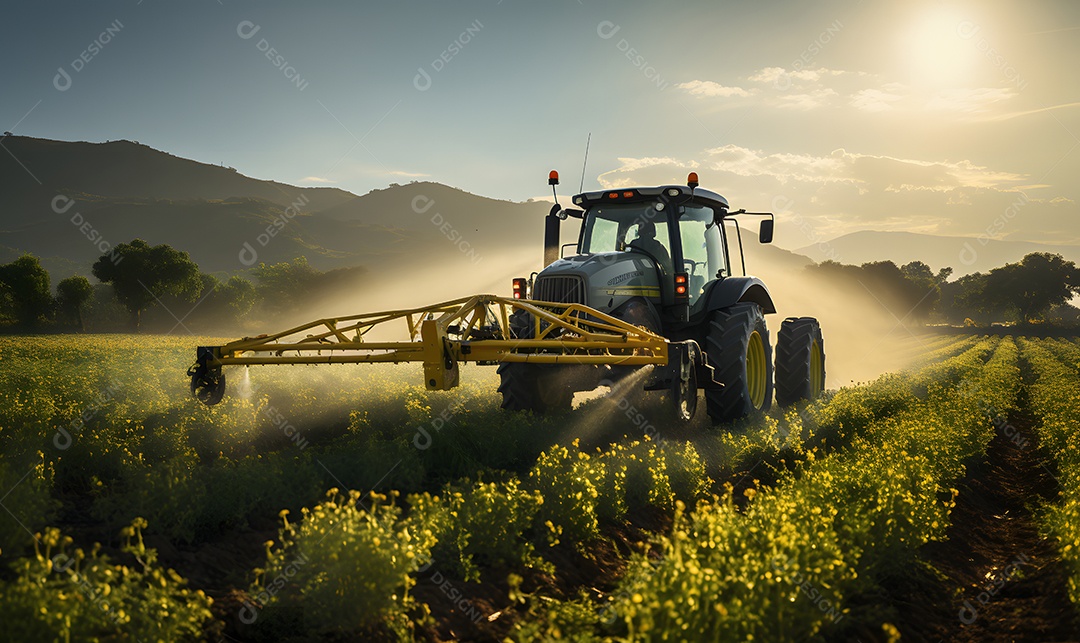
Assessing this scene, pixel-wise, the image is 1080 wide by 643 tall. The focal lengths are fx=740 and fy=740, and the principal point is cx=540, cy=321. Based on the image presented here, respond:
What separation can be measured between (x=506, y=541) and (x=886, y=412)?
30.8ft

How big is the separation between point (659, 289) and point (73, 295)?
197 feet

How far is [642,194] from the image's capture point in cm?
980

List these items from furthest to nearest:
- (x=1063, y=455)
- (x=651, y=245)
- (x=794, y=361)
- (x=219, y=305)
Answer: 1. (x=219, y=305)
2. (x=794, y=361)
3. (x=651, y=245)
4. (x=1063, y=455)

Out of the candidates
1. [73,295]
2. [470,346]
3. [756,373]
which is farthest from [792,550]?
[73,295]

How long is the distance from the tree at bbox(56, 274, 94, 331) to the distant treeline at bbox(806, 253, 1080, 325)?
6677 cm

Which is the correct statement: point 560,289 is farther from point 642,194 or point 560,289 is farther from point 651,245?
point 642,194

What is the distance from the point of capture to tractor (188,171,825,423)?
7.26 meters

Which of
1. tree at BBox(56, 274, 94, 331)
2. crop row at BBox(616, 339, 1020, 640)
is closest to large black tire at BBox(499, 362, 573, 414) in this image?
crop row at BBox(616, 339, 1020, 640)

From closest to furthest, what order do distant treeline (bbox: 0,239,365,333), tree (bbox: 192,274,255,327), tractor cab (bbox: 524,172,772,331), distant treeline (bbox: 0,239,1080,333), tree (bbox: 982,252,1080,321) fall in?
tractor cab (bbox: 524,172,772,331) < distant treeline (bbox: 0,239,365,333) < distant treeline (bbox: 0,239,1080,333) < tree (bbox: 192,274,255,327) < tree (bbox: 982,252,1080,321)

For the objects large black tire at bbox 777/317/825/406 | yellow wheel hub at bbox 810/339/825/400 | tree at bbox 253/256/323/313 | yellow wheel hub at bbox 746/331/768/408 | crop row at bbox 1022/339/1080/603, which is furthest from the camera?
tree at bbox 253/256/323/313

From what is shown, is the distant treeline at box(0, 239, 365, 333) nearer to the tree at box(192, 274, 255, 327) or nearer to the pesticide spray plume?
the tree at box(192, 274, 255, 327)

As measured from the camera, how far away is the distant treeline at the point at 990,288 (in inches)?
3189

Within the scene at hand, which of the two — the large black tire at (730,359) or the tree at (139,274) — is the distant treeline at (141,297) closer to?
the tree at (139,274)

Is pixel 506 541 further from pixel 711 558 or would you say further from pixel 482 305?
pixel 482 305
